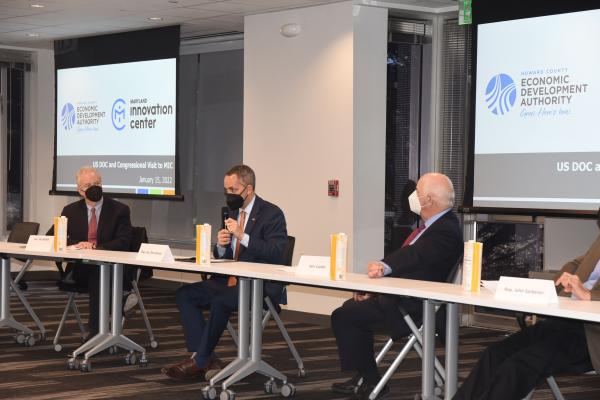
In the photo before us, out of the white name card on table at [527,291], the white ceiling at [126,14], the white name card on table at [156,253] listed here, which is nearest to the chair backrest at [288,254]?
the white name card on table at [156,253]

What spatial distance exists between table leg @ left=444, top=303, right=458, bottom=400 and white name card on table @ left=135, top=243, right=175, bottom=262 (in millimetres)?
2055

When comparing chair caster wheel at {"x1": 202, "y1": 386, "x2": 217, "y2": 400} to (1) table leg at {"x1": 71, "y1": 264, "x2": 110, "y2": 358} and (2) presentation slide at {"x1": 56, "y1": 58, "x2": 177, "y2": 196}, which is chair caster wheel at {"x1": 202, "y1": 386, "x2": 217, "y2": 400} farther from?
(2) presentation slide at {"x1": 56, "y1": 58, "x2": 177, "y2": 196}

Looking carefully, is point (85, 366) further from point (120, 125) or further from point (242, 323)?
point (120, 125)

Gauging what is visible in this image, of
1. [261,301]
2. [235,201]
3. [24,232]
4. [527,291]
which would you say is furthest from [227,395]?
[24,232]

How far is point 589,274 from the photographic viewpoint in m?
4.94

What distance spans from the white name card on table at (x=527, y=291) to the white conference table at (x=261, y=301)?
0.05 metres

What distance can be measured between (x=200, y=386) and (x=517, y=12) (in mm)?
3936

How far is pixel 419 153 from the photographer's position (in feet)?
30.9

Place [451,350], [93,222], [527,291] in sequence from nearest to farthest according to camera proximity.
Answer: [527,291] → [451,350] → [93,222]

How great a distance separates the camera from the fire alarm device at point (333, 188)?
29.6 feet

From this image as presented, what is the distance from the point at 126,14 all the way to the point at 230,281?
4502 millimetres

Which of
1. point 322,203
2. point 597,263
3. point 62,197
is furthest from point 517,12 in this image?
point 62,197

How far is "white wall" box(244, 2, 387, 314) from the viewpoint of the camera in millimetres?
8938

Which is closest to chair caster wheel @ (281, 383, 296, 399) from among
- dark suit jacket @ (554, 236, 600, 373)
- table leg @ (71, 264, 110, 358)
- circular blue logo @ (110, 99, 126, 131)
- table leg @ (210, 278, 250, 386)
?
table leg @ (210, 278, 250, 386)
